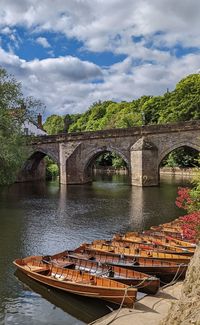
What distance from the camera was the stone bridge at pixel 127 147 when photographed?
44.2 meters

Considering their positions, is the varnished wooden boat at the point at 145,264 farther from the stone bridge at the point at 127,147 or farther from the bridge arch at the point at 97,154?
the bridge arch at the point at 97,154

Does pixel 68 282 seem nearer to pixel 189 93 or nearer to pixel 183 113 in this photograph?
pixel 183 113

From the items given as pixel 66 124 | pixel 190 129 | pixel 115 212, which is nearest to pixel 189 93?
pixel 190 129

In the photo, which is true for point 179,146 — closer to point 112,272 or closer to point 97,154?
point 97,154

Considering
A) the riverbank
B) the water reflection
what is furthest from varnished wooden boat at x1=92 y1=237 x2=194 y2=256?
the riverbank

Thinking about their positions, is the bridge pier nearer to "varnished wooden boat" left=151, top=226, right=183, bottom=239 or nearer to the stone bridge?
the stone bridge

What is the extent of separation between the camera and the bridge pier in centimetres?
4459

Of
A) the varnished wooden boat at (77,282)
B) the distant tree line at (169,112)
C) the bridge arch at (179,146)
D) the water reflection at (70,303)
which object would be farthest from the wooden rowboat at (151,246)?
the bridge arch at (179,146)

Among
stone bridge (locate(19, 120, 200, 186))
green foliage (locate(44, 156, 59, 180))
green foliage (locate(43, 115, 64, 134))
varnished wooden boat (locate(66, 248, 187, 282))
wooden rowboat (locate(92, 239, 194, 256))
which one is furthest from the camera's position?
green foliage (locate(43, 115, 64, 134))

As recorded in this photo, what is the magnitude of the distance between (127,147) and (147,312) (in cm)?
3759

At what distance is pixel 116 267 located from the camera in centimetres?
1367

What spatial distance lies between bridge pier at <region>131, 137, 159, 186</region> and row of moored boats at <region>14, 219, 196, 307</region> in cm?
2666

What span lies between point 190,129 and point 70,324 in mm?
34726

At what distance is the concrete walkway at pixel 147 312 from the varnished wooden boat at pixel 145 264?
4.34ft
